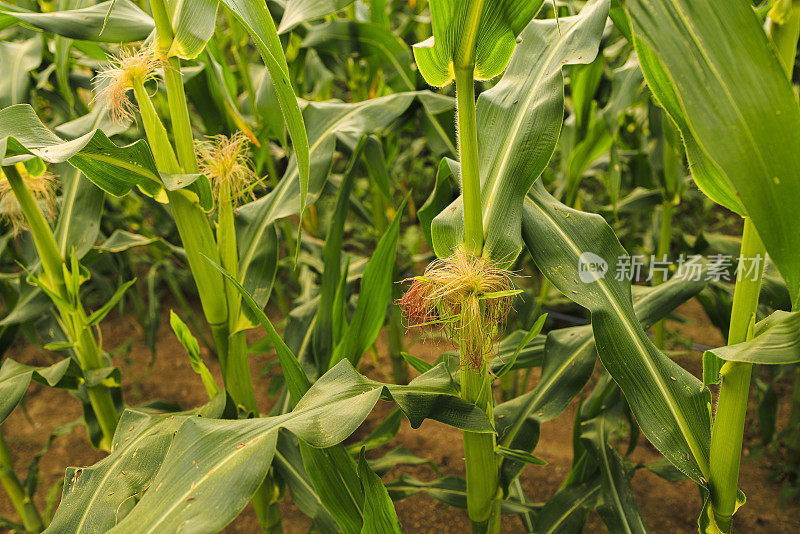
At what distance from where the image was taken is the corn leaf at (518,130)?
27.0 inches

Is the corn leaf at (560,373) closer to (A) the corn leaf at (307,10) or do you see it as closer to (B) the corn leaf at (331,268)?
(B) the corn leaf at (331,268)

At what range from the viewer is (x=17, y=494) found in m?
1.30

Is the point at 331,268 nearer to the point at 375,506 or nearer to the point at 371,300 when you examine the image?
the point at 371,300

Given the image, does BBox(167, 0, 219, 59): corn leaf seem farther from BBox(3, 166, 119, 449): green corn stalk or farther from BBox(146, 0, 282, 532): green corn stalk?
BBox(3, 166, 119, 449): green corn stalk

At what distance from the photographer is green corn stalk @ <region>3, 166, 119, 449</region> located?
0.90 metres

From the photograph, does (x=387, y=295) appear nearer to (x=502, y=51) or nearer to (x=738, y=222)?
(x=502, y=51)

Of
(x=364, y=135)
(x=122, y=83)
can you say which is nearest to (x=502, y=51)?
(x=364, y=135)

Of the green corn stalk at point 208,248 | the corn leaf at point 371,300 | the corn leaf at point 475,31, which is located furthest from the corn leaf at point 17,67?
the corn leaf at point 475,31

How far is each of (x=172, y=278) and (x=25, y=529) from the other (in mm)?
882

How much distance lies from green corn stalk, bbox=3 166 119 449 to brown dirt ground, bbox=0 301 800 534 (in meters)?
0.58

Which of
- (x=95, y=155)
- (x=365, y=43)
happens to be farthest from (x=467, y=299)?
(x=365, y=43)

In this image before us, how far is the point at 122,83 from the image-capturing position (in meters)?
0.76

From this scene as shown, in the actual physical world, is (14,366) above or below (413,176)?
above

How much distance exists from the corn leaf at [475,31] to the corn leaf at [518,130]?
0.42 ft
